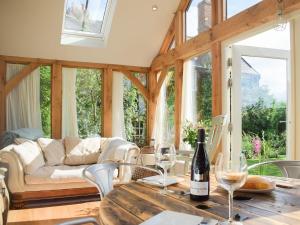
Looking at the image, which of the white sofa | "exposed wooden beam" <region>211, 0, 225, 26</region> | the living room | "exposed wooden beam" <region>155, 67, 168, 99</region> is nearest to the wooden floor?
the living room

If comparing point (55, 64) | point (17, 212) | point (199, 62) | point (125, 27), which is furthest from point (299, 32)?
point (55, 64)

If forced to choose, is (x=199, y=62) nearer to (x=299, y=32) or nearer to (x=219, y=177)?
(x=299, y=32)

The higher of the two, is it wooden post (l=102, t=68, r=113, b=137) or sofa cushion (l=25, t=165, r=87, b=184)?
wooden post (l=102, t=68, r=113, b=137)

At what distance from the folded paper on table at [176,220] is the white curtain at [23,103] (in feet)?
16.4

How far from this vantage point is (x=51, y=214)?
3619mm

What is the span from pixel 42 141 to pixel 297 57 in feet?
12.8

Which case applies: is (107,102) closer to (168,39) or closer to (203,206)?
(168,39)

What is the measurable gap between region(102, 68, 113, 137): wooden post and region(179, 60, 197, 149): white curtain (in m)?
1.69

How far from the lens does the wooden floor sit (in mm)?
3360

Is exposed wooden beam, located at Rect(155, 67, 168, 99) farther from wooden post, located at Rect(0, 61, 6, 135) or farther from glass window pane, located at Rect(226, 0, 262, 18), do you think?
wooden post, located at Rect(0, 61, 6, 135)

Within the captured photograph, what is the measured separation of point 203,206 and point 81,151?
4.03 metres

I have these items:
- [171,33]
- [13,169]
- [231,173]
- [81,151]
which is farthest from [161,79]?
[231,173]

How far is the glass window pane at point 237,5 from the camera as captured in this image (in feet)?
12.5

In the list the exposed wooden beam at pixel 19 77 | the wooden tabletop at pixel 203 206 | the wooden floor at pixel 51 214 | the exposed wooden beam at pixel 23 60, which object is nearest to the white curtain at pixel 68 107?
the exposed wooden beam at pixel 23 60
